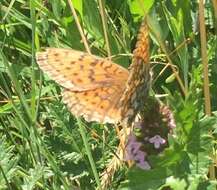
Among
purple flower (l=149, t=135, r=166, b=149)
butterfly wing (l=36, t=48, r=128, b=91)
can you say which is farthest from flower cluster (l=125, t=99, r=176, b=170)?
butterfly wing (l=36, t=48, r=128, b=91)

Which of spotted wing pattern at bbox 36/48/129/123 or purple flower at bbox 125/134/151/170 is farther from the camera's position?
spotted wing pattern at bbox 36/48/129/123

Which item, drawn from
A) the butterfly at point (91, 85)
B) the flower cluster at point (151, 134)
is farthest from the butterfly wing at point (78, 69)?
the flower cluster at point (151, 134)

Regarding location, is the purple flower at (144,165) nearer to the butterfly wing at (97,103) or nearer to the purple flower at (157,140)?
the purple flower at (157,140)

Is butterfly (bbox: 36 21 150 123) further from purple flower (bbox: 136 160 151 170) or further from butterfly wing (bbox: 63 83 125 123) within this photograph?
purple flower (bbox: 136 160 151 170)

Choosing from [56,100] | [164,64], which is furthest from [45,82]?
[164,64]

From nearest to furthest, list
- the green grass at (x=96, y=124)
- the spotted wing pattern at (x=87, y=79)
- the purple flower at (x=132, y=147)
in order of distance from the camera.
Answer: the green grass at (x=96, y=124)
the purple flower at (x=132, y=147)
the spotted wing pattern at (x=87, y=79)

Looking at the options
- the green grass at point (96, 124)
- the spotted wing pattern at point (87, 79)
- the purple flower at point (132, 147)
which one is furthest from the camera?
the spotted wing pattern at point (87, 79)

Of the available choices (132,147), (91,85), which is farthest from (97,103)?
(132,147)

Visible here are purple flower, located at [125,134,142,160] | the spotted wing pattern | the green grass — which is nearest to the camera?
the green grass
